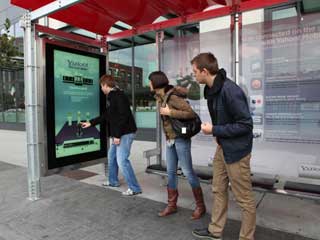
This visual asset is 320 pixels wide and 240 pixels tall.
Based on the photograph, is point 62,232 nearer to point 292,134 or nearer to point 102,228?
point 102,228

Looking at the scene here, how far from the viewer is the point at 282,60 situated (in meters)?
4.19

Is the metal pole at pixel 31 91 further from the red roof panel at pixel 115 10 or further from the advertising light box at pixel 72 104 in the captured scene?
the red roof panel at pixel 115 10

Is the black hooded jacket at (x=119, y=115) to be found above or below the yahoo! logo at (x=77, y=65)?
below

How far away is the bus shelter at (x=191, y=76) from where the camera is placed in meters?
4.06

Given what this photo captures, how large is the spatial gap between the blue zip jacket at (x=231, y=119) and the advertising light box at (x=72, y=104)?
8.59ft

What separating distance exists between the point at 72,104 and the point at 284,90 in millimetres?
3161

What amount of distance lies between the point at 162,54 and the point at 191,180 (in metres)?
2.51

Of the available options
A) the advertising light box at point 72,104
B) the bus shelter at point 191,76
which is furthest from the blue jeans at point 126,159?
the advertising light box at point 72,104

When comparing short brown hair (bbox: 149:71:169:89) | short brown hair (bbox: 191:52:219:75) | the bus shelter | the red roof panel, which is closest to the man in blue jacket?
short brown hair (bbox: 191:52:219:75)

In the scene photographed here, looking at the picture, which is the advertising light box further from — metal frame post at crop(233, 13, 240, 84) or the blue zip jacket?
the blue zip jacket

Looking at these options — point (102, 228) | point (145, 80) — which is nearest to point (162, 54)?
point (102, 228)

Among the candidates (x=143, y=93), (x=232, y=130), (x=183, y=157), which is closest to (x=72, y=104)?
(x=183, y=157)

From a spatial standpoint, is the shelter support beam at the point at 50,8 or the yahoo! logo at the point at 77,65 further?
the yahoo! logo at the point at 77,65

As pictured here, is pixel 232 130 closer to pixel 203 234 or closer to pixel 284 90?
pixel 203 234
